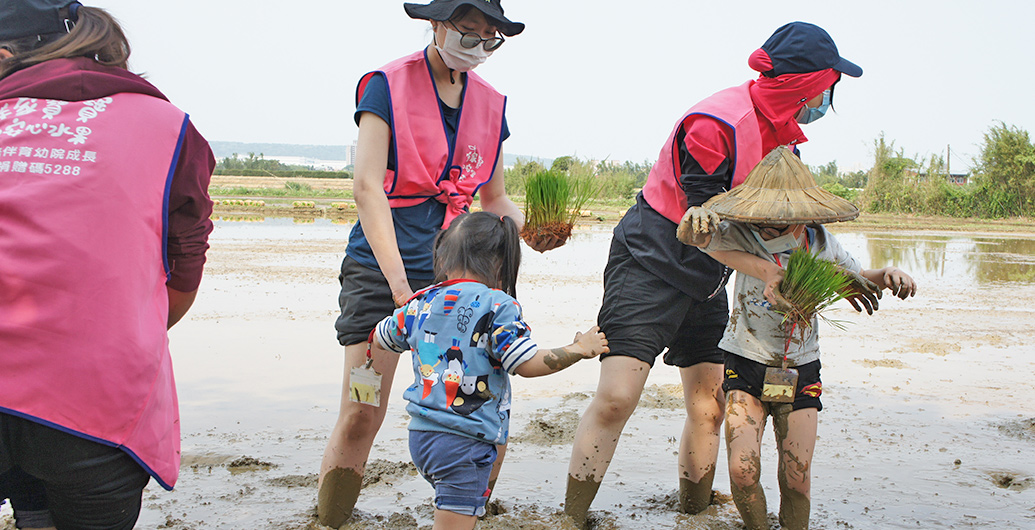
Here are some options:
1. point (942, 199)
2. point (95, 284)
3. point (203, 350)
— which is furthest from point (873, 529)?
point (942, 199)

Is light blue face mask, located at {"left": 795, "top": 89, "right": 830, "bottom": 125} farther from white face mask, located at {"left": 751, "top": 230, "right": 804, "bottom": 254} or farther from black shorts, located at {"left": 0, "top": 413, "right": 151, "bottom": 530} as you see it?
black shorts, located at {"left": 0, "top": 413, "right": 151, "bottom": 530}

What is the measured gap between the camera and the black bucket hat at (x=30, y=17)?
6.34 feet

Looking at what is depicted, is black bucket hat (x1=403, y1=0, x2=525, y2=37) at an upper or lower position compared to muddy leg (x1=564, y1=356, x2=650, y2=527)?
upper

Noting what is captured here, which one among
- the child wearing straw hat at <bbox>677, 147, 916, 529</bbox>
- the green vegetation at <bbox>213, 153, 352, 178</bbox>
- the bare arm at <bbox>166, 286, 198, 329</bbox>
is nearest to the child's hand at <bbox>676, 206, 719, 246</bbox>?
the child wearing straw hat at <bbox>677, 147, 916, 529</bbox>

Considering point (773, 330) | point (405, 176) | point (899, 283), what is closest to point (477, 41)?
point (405, 176)

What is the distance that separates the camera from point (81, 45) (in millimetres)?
1933

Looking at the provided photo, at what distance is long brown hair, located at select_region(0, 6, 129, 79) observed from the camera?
76.0 inches

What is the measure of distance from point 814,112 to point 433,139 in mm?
1674

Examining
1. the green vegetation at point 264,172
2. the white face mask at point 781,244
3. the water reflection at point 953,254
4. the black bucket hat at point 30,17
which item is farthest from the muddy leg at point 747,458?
the green vegetation at point 264,172

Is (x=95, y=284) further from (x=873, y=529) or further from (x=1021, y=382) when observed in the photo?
(x=1021, y=382)

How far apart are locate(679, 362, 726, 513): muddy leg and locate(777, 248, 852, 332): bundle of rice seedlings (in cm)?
67

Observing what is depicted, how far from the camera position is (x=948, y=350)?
7.62 m

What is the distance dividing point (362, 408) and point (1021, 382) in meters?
5.76

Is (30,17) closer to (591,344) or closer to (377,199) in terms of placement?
(377,199)
